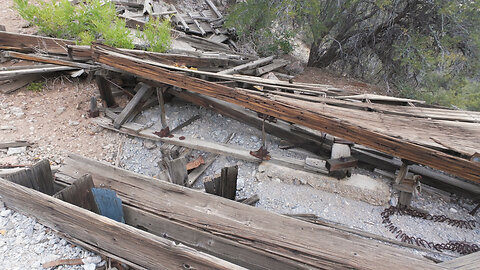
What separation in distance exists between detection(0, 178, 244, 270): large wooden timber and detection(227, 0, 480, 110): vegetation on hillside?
240 inches

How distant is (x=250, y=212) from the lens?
2717 mm

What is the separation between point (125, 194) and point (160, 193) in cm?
37

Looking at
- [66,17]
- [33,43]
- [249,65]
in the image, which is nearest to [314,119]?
[249,65]

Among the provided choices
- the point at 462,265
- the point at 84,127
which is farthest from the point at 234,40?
the point at 462,265

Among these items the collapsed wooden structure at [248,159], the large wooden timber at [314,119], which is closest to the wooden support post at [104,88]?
the collapsed wooden structure at [248,159]

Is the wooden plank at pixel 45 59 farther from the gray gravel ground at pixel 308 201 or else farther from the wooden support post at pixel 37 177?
the wooden support post at pixel 37 177

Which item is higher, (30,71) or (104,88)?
(30,71)

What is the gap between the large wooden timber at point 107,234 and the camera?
201 cm

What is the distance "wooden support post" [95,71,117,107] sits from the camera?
17.7 ft

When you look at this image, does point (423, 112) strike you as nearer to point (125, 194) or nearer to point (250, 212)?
point (250, 212)

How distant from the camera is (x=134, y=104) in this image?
17.6ft

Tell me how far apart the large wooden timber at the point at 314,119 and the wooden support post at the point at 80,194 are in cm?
209

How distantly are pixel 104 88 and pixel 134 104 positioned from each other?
0.81 metres

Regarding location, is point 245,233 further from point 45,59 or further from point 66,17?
point 66,17
